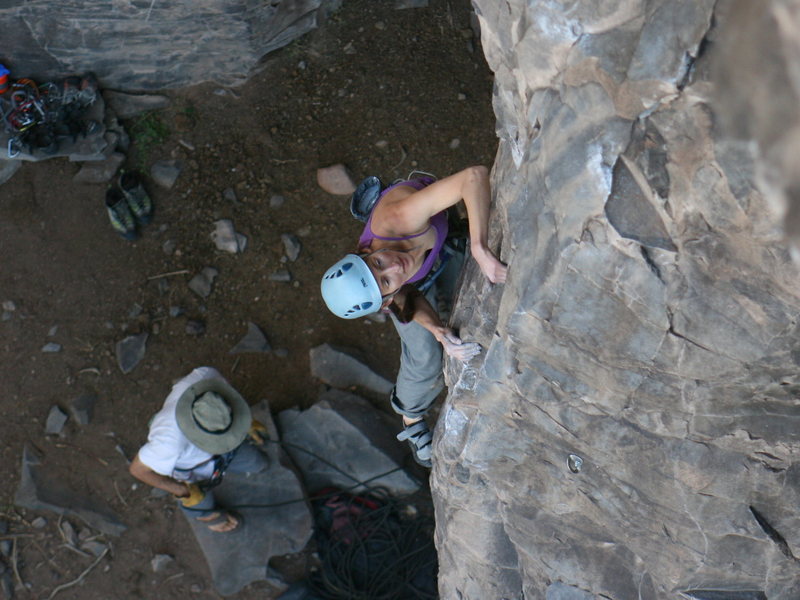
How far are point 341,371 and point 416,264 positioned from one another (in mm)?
2397

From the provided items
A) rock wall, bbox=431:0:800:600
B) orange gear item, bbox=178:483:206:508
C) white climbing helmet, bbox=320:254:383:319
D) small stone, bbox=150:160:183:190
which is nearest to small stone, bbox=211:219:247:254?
small stone, bbox=150:160:183:190

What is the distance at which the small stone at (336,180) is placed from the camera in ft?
20.9

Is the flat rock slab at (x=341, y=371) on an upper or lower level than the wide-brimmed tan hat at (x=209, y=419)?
lower

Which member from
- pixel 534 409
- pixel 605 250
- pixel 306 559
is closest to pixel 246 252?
pixel 306 559

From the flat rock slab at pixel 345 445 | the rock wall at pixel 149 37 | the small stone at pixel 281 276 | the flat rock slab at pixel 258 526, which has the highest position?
the rock wall at pixel 149 37

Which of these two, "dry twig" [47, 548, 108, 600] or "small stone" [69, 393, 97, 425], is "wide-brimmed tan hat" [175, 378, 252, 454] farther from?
"dry twig" [47, 548, 108, 600]

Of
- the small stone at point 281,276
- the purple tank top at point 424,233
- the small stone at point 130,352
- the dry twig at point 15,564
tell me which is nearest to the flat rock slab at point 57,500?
the dry twig at point 15,564

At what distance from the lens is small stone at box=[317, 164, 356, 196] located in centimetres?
637

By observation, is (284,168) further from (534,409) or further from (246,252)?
(534,409)

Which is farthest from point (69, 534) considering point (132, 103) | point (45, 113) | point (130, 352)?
point (132, 103)

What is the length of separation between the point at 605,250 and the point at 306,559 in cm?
455

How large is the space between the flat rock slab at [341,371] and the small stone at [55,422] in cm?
210

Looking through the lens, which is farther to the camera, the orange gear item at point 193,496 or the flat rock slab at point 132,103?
the flat rock slab at point 132,103

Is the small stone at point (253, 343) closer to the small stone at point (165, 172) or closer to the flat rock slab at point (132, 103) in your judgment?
the small stone at point (165, 172)
